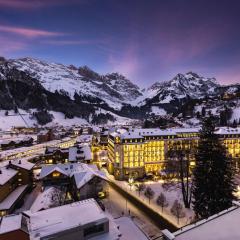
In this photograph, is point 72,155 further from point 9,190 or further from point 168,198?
point 168,198

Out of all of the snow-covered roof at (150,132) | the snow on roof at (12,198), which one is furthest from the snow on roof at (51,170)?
the snow-covered roof at (150,132)

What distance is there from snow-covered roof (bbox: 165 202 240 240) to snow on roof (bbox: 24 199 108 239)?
15291mm

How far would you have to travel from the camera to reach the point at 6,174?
61531 mm

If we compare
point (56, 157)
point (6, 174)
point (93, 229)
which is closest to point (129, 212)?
point (93, 229)

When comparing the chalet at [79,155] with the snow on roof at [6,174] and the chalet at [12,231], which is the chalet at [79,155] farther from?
the chalet at [12,231]

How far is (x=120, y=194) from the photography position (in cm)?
6675

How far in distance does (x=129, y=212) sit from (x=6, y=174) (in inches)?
1321

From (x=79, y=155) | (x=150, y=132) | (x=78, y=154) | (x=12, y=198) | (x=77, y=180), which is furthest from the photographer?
(x=150, y=132)

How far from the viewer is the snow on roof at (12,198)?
4996 cm

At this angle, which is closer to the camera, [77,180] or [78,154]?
[77,180]

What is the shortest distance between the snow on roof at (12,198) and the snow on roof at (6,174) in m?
3.82

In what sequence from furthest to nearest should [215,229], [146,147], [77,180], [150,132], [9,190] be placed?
[150,132] < [146,147] < [77,180] < [9,190] < [215,229]


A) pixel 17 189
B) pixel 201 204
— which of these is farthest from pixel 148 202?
pixel 17 189

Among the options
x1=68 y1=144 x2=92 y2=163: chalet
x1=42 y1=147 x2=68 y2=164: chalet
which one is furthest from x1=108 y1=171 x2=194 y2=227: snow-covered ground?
x1=42 y1=147 x2=68 y2=164: chalet
